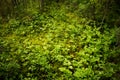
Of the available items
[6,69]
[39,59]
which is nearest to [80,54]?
[39,59]

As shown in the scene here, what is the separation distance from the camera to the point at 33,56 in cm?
770

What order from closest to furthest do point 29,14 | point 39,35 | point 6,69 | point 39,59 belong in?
point 6,69, point 39,59, point 39,35, point 29,14

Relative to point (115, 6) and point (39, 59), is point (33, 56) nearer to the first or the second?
point (39, 59)

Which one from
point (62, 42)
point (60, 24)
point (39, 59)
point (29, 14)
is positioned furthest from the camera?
point (29, 14)

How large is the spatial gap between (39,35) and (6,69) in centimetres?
324

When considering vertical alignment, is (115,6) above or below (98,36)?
above

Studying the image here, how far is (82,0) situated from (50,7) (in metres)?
2.07

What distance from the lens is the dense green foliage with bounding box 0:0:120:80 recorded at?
22.4 ft

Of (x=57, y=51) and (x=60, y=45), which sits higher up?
(x=60, y=45)

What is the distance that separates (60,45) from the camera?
328 inches

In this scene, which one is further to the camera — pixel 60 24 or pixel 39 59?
pixel 60 24

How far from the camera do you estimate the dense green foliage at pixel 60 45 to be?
683 cm

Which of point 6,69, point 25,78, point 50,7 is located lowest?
point 25,78

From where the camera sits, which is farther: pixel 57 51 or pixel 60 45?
pixel 60 45
